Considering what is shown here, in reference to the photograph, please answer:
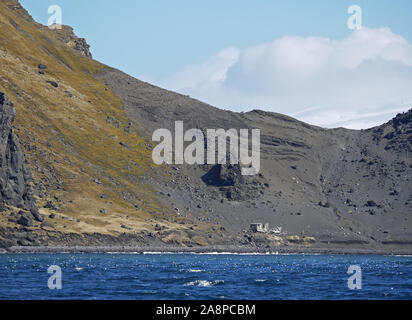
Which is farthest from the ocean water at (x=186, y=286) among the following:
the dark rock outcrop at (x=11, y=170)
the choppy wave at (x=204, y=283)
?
the dark rock outcrop at (x=11, y=170)

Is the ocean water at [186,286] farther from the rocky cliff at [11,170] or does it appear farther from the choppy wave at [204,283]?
the rocky cliff at [11,170]

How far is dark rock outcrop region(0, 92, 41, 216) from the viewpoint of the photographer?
187 m

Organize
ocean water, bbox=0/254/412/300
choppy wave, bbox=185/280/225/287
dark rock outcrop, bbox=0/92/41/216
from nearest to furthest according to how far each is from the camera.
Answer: ocean water, bbox=0/254/412/300 < choppy wave, bbox=185/280/225/287 < dark rock outcrop, bbox=0/92/41/216

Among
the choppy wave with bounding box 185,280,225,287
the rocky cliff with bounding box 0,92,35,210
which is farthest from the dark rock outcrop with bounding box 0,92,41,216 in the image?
the choppy wave with bounding box 185,280,225,287

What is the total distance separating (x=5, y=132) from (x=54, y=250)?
42021mm

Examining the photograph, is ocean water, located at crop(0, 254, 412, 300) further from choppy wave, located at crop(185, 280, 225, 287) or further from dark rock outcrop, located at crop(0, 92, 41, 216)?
dark rock outcrop, located at crop(0, 92, 41, 216)

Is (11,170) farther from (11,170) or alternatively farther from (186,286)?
(186,286)

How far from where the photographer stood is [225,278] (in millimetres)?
89625

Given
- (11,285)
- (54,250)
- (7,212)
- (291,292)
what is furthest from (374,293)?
(7,212)

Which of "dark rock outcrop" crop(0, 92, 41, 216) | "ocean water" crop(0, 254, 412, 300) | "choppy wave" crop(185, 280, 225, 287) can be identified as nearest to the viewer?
"ocean water" crop(0, 254, 412, 300)

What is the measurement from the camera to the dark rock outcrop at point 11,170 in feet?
613

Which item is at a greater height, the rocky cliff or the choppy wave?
the rocky cliff

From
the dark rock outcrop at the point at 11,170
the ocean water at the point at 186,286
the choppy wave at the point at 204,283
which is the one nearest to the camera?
the ocean water at the point at 186,286
